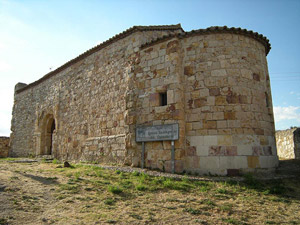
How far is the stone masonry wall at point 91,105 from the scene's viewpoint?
8789 mm

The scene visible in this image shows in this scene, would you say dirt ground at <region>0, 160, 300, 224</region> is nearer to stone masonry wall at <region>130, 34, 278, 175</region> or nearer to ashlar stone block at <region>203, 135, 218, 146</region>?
stone masonry wall at <region>130, 34, 278, 175</region>

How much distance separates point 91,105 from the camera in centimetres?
1027

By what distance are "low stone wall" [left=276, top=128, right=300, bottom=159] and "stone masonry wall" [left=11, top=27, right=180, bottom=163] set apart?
7144 mm

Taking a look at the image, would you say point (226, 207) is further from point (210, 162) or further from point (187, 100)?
point (187, 100)

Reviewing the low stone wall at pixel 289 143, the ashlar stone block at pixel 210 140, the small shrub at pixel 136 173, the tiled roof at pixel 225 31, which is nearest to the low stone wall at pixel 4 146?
the small shrub at pixel 136 173

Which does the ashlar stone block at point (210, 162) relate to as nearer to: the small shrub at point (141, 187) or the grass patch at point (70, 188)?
the small shrub at point (141, 187)

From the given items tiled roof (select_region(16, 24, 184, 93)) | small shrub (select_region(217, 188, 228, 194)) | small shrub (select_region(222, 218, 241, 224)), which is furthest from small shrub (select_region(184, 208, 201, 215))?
tiled roof (select_region(16, 24, 184, 93))

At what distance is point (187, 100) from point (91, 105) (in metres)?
4.84

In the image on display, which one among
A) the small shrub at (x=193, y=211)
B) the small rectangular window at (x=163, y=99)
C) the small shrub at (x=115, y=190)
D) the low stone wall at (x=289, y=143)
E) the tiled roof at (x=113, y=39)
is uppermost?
the tiled roof at (x=113, y=39)

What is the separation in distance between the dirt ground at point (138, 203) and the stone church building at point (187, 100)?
1.31 m

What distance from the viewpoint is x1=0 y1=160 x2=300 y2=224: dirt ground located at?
3.67 metres

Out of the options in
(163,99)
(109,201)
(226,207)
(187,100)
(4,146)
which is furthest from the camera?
(4,146)

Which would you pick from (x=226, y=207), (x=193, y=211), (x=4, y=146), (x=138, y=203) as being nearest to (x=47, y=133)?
(x=4, y=146)

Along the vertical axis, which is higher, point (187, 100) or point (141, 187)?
point (187, 100)
